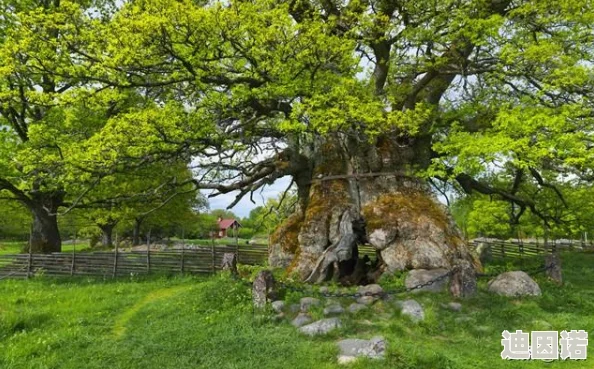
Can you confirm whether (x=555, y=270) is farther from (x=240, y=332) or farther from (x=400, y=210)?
(x=240, y=332)

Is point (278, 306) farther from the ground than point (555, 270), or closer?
closer

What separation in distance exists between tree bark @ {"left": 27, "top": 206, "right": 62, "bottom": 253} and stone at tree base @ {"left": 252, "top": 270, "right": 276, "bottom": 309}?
44.0ft

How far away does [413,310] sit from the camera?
8.72 metres

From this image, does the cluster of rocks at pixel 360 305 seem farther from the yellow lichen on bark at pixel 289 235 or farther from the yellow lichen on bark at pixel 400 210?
the yellow lichen on bark at pixel 289 235

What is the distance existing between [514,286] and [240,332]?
631 cm

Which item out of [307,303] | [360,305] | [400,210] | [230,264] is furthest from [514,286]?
[230,264]

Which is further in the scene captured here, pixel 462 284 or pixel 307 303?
pixel 462 284

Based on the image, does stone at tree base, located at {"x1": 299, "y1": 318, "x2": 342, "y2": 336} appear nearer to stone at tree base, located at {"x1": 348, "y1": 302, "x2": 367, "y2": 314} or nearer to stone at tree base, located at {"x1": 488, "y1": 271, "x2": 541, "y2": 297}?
stone at tree base, located at {"x1": 348, "y1": 302, "x2": 367, "y2": 314}

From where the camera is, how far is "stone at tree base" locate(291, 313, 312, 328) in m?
8.35

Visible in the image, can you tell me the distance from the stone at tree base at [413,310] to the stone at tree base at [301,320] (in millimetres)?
1895

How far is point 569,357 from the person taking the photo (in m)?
7.21

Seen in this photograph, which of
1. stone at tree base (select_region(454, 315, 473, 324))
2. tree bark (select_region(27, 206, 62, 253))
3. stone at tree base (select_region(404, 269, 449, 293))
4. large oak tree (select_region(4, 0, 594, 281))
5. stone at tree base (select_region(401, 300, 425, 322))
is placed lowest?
stone at tree base (select_region(454, 315, 473, 324))

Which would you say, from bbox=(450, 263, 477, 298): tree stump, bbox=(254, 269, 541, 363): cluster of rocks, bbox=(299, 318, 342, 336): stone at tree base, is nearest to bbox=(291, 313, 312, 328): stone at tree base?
bbox=(254, 269, 541, 363): cluster of rocks

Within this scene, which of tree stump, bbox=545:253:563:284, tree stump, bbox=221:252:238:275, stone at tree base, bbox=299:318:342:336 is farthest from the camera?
tree stump, bbox=545:253:563:284
